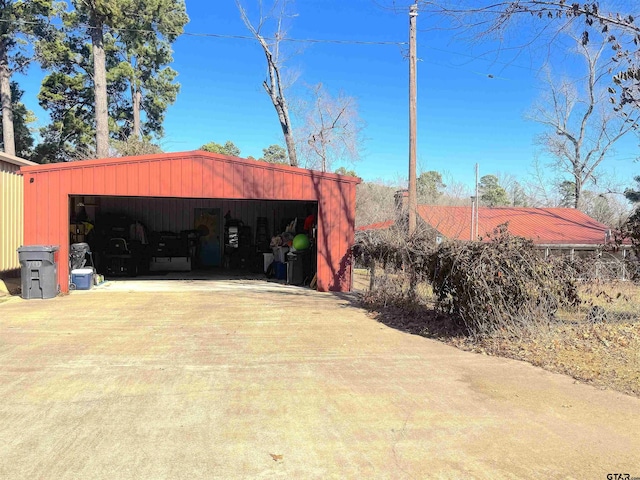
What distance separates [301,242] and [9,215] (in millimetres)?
7945

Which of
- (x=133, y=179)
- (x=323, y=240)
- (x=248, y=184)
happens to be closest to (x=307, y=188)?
(x=323, y=240)

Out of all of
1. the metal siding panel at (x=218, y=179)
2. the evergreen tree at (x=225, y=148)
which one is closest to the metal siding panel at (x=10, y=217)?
the metal siding panel at (x=218, y=179)

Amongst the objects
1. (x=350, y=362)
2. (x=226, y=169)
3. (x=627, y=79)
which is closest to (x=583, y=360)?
(x=350, y=362)

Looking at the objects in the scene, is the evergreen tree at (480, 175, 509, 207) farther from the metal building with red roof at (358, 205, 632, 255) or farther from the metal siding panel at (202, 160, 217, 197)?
the metal siding panel at (202, 160, 217, 197)

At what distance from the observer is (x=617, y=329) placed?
675 centimetres

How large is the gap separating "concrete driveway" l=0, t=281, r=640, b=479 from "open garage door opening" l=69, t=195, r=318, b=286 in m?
7.68

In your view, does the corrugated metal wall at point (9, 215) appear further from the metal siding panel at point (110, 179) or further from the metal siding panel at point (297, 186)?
the metal siding panel at point (297, 186)

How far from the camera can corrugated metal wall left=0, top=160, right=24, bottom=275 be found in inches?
484

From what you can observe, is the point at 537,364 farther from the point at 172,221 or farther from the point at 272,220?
the point at 172,221

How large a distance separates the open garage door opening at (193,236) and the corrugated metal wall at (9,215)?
1517 millimetres

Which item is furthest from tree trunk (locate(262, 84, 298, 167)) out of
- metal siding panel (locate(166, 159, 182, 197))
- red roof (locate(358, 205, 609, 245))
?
metal siding panel (locate(166, 159, 182, 197))

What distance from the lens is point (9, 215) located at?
12.6 meters

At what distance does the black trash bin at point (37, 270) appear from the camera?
1041 centimetres

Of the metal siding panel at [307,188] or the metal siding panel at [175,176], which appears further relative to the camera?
the metal siding panel at [307,188]
